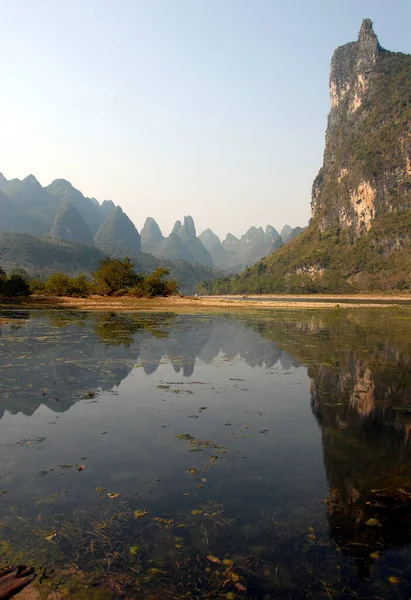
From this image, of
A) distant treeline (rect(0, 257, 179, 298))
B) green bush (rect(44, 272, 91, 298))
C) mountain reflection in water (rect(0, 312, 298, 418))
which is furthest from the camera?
green bush (rect(44, 272, 91, 298))

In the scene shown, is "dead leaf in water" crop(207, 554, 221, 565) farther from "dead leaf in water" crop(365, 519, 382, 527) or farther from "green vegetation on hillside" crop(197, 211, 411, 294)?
"green vegetation on hillside" crop(197, 211, 411, 294)

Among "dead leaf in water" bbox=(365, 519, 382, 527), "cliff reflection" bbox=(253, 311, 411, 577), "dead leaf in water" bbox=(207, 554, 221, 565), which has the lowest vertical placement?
"cliff reflection" bbox=(253, 311, 411, 577)

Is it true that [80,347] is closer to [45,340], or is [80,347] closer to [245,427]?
[45,340]

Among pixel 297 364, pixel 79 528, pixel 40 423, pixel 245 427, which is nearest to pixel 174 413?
pixel 245 427

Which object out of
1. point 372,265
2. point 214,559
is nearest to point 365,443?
point 214,559

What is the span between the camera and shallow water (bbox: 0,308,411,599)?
534 centimetres

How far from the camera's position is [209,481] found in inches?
311

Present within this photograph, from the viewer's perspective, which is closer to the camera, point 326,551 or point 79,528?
point 326,551

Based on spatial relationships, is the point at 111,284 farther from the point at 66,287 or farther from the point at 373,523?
the point at 373,523

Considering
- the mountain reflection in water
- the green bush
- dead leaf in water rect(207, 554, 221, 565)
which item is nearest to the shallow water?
dead leaf in water rect(207, 554, 221, 565)

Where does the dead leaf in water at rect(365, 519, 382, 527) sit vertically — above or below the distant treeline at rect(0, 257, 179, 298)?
below

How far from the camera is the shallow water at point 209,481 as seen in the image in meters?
5.34

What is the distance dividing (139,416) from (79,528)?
5548 mm

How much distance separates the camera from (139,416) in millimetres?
11727
